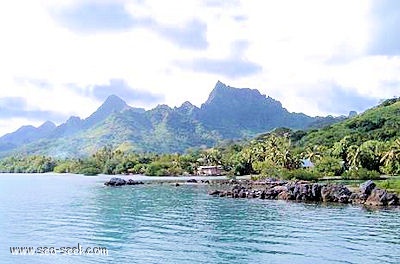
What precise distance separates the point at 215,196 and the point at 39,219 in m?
36.4

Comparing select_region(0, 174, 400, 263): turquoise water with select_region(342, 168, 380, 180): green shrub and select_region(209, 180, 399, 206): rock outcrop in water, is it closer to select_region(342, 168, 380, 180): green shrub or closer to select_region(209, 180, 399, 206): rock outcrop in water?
select_region(209, 180, 399, 206): rock outcrop in water

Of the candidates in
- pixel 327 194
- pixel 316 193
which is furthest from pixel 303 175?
pixel 327 194

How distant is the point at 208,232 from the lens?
42.3 m

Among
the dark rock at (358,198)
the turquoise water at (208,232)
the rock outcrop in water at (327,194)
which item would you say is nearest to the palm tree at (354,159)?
the rock outcrop in water at (327,194)

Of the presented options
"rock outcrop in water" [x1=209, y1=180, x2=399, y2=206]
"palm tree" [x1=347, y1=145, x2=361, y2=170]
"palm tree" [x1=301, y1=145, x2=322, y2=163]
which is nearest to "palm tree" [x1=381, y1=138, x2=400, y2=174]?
"palm tree" [x1=347, y1=145, x2=361, y2=170]

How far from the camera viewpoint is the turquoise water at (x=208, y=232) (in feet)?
105

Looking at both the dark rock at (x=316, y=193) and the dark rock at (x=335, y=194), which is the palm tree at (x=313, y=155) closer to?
the dark rock at (x=316, y=193)

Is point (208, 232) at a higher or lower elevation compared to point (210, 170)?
lower

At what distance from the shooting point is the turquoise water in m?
32.0

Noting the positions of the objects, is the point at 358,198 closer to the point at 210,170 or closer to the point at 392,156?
the point at 392,156

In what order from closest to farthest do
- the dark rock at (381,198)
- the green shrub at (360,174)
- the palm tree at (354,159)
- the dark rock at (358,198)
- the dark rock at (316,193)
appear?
1. the dark rock at (381,198)
2. the dark rock at (358,198)
3. the dark rock at (316,193)
4. the green shrub at (360,174)
5. the palm tree at (354,159)

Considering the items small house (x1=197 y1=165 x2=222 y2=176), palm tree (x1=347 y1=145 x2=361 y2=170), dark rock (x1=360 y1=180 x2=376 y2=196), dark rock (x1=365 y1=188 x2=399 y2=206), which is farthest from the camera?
small house (x1=197 y1=165 x2=222 y2=176)


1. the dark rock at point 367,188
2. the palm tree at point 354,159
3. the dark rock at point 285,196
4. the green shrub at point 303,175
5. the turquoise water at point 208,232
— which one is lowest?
the turquoise water at point 208,232

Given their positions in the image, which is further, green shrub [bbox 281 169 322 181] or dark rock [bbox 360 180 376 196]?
green shrub [bbox 281 169 322 181]
